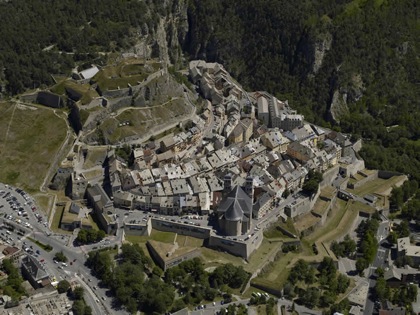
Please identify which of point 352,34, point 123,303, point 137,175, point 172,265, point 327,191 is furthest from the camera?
point 352,34

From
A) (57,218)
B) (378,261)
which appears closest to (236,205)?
(378,261)

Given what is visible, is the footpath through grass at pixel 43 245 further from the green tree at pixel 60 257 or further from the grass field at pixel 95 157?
the grass field at pixel 95 157

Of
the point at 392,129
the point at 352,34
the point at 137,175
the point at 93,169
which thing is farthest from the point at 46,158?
the point at 352,34

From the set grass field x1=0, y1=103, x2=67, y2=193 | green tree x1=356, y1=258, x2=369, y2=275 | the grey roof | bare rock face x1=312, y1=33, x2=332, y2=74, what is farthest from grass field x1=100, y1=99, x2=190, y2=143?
bare rock face x1=312, y1=33, x2=332, y2=74

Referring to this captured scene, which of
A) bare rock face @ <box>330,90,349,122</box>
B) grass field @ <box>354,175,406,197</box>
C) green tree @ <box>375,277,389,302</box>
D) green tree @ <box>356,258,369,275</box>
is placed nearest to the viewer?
green tree @ <box>375,277,389,302</box>

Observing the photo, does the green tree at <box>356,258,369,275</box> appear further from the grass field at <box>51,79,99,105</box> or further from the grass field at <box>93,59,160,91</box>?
the grass field at <box>51,79,99,105</box>

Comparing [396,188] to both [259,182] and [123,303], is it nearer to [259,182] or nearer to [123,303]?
[259,182]
